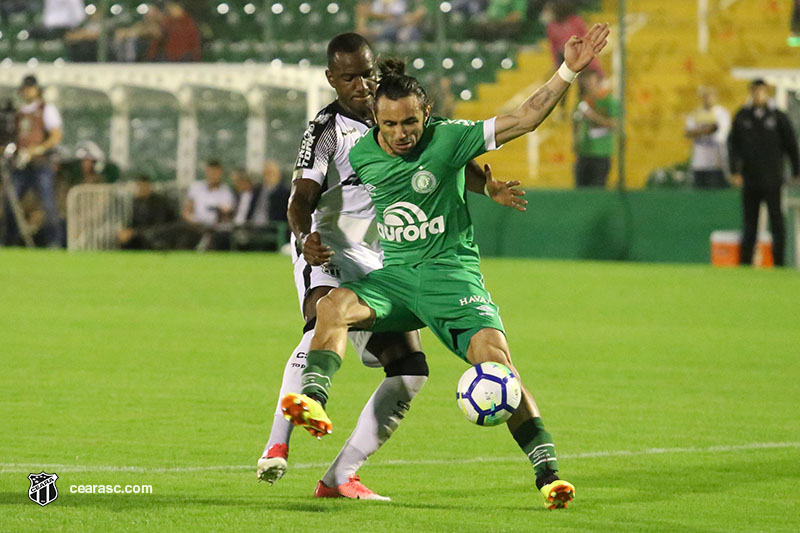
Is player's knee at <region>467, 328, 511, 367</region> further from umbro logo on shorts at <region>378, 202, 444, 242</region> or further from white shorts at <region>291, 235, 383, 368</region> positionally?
white shorts at <region>291, 235, 383, 368</region>

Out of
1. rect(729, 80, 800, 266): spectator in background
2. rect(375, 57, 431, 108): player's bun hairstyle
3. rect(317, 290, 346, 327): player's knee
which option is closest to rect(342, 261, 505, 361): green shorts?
rect(317, 290, 346, 327): player's knee

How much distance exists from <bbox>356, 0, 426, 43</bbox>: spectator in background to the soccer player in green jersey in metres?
19.0

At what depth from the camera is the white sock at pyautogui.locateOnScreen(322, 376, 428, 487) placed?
6446 mm

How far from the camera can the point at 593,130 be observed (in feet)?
75.2

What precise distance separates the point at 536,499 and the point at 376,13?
67.2ft

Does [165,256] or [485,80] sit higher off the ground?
[485,80]

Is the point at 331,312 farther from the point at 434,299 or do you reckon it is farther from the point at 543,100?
the point at 543,100

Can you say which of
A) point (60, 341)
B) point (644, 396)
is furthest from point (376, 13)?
point (644, 396)

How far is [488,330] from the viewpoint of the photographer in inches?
242

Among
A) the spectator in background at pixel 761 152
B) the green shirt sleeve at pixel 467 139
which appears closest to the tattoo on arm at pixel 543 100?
the green shirt sleeve at pixel 467 139

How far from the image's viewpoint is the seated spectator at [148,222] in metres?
24.0

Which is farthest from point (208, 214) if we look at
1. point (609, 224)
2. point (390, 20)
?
point (609, 224)

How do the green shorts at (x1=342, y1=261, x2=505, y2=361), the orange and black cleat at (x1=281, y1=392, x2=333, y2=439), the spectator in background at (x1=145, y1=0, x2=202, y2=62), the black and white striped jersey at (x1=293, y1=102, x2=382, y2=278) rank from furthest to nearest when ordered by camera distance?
the spectator in background at (x1=145, y1=0, x2=202, y2=62)
the black and white striped jersey at (x1=293, y1=102, x2=382, y2=278)
the green shorts at (x1=342, y1=261, x2=505, y2=361)
the orange and black cleat at (x1=281, y1=392, x2=333, y2=439)

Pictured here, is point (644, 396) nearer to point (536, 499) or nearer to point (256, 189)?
point (536, 499)
